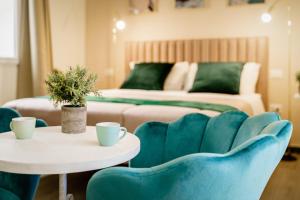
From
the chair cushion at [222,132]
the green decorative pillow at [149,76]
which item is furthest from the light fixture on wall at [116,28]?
the chair cushion at [222,132]

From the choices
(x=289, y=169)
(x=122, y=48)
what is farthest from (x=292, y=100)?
(x=122, y=48)

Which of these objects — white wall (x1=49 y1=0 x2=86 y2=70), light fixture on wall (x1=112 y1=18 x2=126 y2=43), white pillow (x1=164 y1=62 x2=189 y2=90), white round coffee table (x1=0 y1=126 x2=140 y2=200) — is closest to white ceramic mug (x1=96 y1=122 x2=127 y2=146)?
white round coffee table (x1=0 y1=126 x2=140 y2=200)

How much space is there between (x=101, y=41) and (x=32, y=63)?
4.83 ft

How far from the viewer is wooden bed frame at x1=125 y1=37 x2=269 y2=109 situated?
3.98 meters

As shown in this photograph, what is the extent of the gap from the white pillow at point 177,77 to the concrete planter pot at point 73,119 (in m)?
2.66

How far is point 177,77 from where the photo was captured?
4.06m

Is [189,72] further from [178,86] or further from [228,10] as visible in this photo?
[228,10]

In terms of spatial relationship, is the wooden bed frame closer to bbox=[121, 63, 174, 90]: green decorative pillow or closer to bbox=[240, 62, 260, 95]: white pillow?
bbox=[240, 62, 260, 95]: white pillow

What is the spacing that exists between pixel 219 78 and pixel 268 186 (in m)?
1.31

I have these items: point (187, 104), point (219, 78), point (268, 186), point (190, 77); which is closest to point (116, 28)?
point (190, 77)

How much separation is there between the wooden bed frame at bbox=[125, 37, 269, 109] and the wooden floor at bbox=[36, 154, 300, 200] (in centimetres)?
123

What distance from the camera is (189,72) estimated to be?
4051 millimetres

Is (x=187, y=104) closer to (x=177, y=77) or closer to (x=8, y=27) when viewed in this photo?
(x=177, y=77)

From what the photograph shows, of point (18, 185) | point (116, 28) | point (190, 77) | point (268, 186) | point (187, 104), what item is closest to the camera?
point (18, 185)
